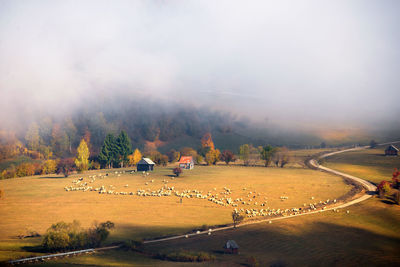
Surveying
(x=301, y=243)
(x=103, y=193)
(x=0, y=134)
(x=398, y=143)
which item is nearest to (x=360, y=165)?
(x=398, y=143)

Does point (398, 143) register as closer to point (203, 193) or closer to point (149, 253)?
point (203, 193)

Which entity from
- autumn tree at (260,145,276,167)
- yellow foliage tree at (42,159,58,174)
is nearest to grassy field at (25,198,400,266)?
autumn tree at (260,145,276,167)

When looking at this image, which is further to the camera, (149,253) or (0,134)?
(0,134)

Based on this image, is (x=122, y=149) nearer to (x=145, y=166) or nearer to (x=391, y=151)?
(x=145, y=166)

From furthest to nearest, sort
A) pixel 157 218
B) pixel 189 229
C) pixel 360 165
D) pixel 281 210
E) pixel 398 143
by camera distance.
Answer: pixel 398 143 → pixel 360 165 → pixel 281 210 → pixel 157 218 → pixel 189 229

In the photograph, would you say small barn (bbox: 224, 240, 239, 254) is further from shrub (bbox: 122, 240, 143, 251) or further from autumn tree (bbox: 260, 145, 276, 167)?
autumn tree (bbox: 260, 145, 276, 167)

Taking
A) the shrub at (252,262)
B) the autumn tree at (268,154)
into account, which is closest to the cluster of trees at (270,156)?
the autumn tree at (268,154)

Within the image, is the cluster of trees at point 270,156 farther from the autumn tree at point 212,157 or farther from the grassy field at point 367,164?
the grassy field at point 367,164
